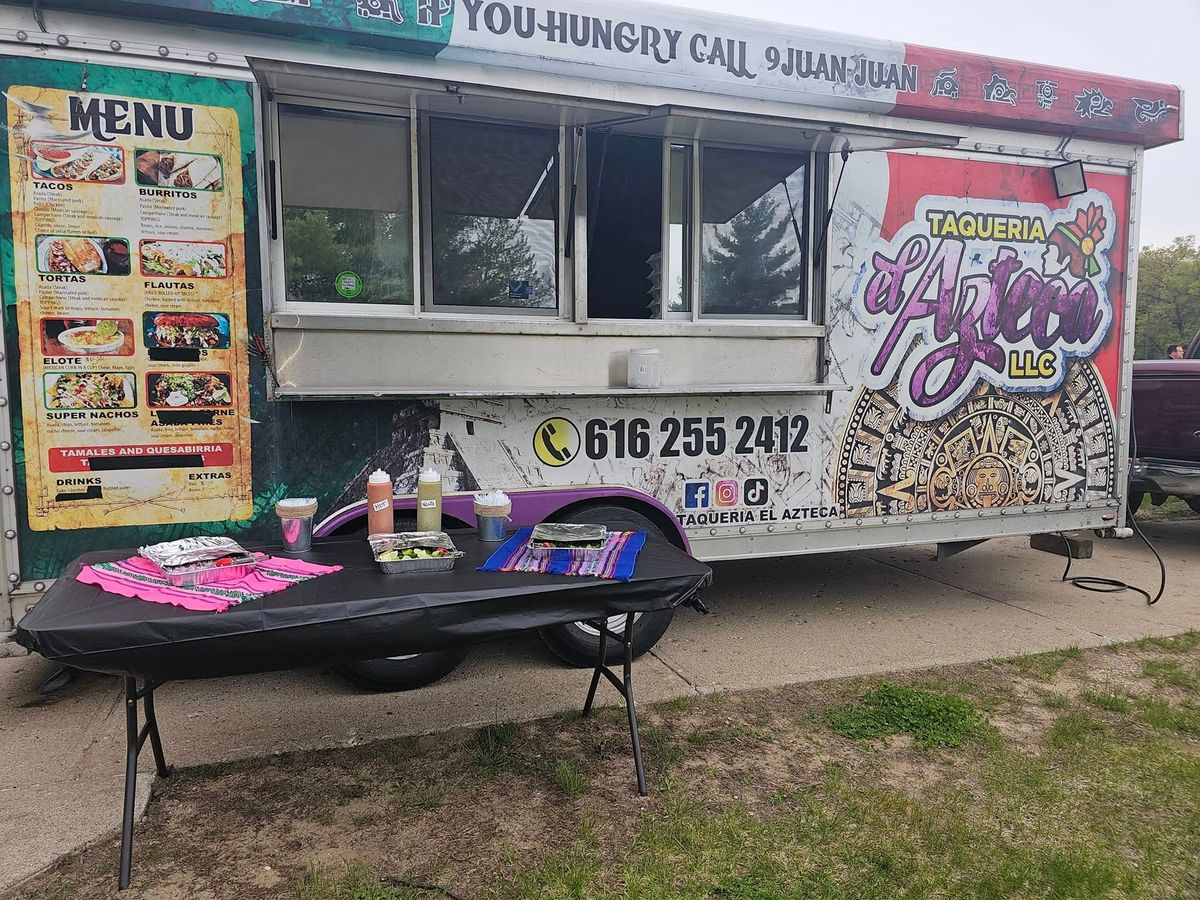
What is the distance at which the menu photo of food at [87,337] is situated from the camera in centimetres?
331

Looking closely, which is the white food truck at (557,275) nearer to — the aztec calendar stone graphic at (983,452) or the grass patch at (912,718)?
the aztec calendar stone graphic at (983,452)

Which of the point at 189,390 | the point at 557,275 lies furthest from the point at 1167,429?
the point at 189,390

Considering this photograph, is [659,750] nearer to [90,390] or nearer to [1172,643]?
[90,390]

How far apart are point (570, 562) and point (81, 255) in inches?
92.3

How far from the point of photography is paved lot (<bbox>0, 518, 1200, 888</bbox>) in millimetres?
3162

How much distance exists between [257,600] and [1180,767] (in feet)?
11.5

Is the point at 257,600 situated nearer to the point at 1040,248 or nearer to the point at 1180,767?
the point at 1180,767

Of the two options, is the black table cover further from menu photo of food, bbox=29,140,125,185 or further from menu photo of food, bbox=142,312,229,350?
menu photo of food, bbox=29,140,125,185

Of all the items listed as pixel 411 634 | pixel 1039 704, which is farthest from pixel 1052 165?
pixel 411 634

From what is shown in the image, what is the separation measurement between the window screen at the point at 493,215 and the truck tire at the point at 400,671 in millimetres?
1702

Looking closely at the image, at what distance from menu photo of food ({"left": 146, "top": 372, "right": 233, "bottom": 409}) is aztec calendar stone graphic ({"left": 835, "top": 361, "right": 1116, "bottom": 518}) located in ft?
10.4

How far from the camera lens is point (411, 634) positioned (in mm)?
2535

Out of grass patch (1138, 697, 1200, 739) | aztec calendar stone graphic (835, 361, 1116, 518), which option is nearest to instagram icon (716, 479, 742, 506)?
aztec calendar stone graphic (835, 361, 1116, 518)

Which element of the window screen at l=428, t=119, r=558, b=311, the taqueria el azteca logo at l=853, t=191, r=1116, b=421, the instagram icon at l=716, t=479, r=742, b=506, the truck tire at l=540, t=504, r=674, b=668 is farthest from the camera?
the taqueria el azteca logo at l=853, t=191, r=1116, b=421
